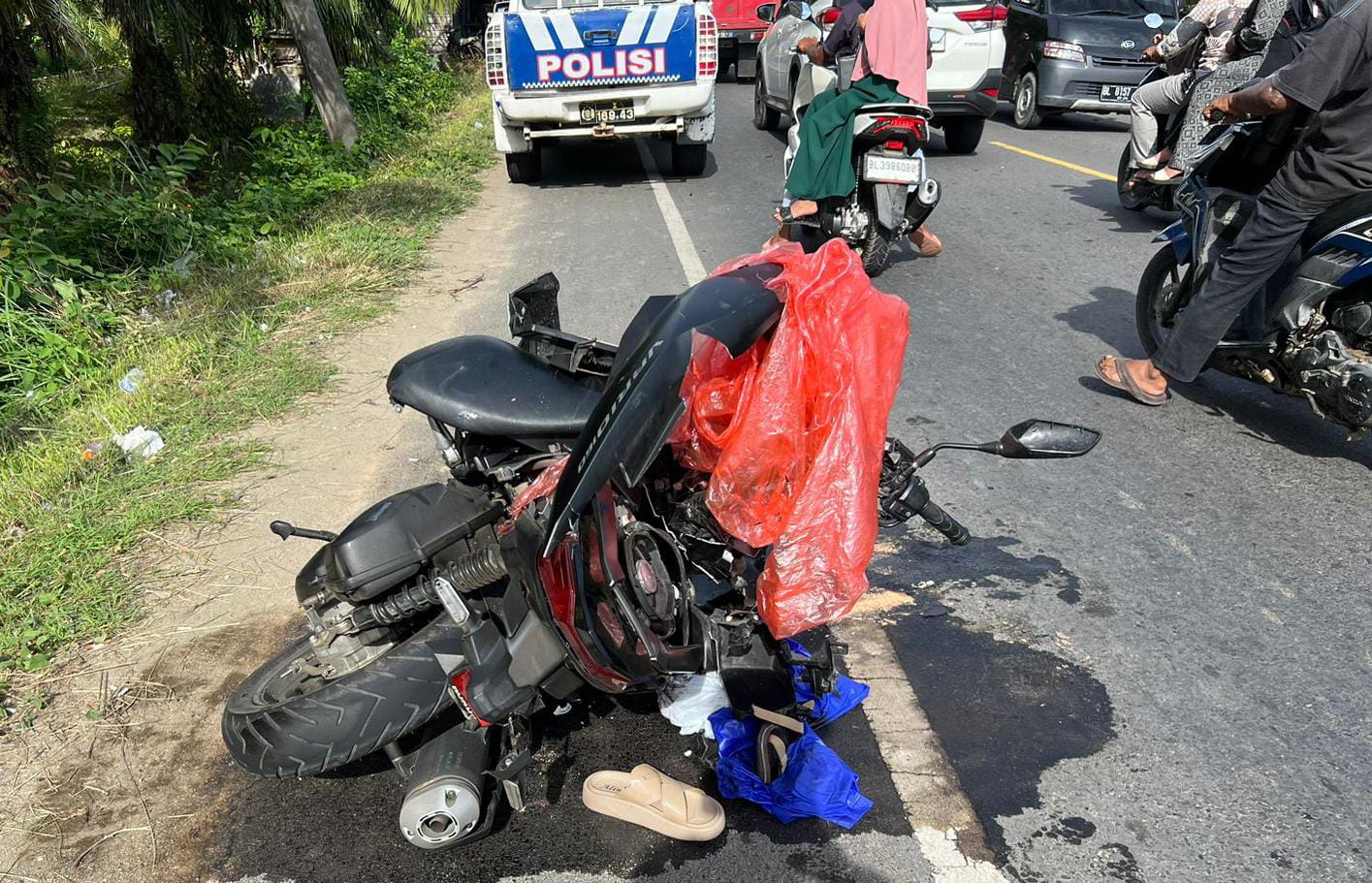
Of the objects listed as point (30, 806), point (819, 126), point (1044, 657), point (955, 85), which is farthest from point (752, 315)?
point (955, 85)

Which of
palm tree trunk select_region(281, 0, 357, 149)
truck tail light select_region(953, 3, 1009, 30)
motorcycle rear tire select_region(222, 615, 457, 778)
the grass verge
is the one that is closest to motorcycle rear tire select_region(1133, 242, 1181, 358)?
motorcycle rear tire select_region(222, 615, 457, 778)

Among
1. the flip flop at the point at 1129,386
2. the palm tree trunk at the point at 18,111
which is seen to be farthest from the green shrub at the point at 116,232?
the flip flop at the point at 1129,386

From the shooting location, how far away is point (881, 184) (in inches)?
245

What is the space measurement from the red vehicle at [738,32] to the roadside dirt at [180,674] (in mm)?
15698

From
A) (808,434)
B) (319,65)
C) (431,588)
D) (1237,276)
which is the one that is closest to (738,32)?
(319,65)

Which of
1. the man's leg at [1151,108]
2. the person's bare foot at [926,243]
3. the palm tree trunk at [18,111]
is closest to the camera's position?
the person's bare foot at [926,243]

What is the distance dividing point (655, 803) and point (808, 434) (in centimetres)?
103

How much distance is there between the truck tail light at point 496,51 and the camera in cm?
909

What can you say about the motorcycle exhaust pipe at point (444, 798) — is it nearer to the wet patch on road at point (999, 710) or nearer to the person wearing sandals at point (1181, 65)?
the wet patch on road at point (999, 710)

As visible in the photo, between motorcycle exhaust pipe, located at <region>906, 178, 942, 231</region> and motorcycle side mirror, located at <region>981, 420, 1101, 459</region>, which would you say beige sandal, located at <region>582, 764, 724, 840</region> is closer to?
motorcycle side mirror, located at <region>981, 420, 1101, 459</region>

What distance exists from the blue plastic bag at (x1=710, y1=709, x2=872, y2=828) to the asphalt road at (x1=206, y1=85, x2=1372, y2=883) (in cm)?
5

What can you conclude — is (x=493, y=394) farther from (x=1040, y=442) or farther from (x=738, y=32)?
(x=738, y=32)

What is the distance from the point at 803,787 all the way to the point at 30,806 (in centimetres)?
211

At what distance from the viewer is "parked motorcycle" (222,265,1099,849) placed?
1888 mm
